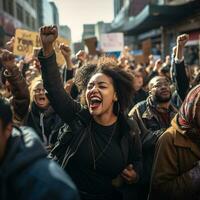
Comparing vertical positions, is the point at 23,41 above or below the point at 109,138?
above

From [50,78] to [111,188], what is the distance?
0.85 meters

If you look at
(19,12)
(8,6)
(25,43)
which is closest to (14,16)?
(8,6)

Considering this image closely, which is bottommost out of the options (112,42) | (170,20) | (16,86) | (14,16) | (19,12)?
(16,86)

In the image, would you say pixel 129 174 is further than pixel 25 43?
No

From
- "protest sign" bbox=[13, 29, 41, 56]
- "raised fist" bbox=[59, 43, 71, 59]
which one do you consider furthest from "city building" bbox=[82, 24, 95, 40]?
"raised fist" bbox=[59, 43, 71, 59]

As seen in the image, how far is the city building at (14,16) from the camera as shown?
30.3m

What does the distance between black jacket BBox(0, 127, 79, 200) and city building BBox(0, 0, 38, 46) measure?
2148cm

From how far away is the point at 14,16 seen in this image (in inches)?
1459

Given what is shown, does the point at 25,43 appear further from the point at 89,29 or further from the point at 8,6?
the point at 89,29

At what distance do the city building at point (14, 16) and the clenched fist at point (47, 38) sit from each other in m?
20.2

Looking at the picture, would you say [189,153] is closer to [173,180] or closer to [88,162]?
[173,180]

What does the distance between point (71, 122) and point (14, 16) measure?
3578cm

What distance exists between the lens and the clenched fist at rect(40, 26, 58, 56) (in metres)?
2.77

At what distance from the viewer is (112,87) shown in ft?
10.3
